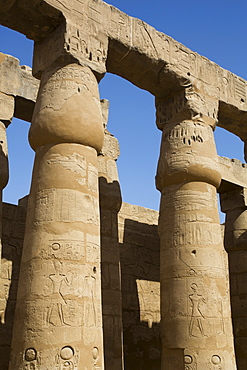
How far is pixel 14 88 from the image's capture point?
1117cm

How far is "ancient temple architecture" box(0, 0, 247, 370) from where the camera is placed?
256 inches

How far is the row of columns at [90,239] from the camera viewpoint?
634cm

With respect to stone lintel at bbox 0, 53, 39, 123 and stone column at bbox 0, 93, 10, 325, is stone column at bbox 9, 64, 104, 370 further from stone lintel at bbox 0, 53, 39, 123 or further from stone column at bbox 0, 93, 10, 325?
stone lintel at bbox 0, 53, 39, 123

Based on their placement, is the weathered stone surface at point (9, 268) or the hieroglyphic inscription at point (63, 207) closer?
the hieroglyphic inscription at point (63, 207)

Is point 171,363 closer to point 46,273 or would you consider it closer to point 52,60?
point 46,273

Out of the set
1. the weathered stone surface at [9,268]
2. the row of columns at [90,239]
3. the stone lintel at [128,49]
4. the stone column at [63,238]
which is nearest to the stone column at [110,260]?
the row of columns at [90,239]

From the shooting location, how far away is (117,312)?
1068 cm

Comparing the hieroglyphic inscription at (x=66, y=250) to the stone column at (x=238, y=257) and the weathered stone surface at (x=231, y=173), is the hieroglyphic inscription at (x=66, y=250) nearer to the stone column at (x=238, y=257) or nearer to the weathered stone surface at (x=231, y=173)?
the stone column at (x=238, y=257)

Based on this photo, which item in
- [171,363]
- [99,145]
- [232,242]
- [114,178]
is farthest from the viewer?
[232,242]

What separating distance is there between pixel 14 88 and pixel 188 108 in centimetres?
415

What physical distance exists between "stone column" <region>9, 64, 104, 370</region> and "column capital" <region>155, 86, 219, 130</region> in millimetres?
2424

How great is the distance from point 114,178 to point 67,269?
556 cm

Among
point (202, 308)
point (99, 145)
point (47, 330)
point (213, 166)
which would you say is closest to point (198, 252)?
point (202, 308)

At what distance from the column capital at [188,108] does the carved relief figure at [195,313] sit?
3363 millimetres
